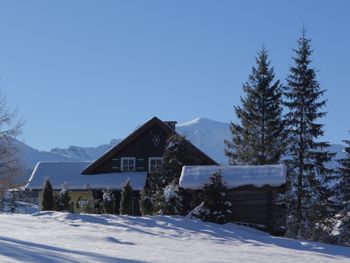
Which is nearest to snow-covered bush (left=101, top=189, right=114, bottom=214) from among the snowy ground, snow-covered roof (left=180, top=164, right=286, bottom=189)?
snow-covered roof (left=180, top=164, right=286, bottom=189)

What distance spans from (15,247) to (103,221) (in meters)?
8.09

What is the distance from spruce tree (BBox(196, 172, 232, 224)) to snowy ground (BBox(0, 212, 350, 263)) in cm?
106

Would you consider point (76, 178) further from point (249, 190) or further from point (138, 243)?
point (138, 243)

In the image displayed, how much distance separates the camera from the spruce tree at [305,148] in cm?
3939

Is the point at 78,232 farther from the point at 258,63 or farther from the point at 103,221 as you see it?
the point at 258,63

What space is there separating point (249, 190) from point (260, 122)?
835 inches

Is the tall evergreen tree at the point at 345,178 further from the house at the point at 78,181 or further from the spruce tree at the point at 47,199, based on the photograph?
the spruce tree at the point at 47,199

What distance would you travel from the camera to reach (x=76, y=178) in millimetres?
43656

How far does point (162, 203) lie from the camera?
82.2 ft

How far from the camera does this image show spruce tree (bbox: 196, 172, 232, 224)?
22531 mm

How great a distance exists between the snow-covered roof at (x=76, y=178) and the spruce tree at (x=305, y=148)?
32.3ft

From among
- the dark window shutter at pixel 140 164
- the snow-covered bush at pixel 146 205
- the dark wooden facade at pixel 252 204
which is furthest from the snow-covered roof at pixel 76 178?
the dark wooden facade at pixel 252 204

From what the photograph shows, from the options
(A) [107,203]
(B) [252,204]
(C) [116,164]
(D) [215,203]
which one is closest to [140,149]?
(C) [116,164]

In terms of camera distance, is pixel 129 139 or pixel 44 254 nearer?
pixel 44 254
